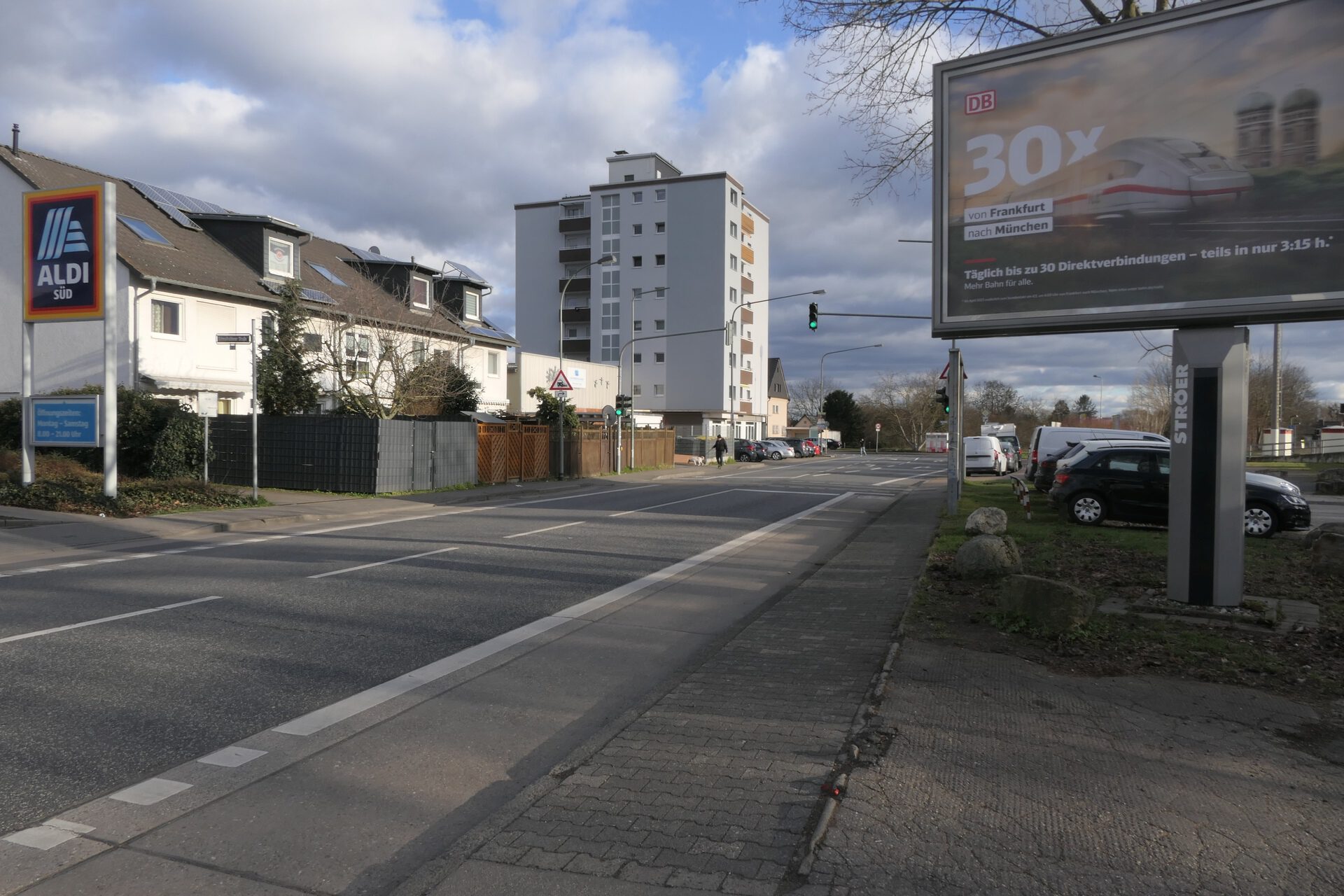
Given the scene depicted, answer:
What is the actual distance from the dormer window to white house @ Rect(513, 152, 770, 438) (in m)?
31.6

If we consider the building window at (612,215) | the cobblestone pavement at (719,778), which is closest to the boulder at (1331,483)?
the cobblestone pavement at (719,778)

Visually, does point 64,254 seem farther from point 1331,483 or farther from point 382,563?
point 1331,483

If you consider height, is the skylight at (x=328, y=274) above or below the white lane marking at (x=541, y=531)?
above

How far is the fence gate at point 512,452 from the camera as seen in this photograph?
28188mm

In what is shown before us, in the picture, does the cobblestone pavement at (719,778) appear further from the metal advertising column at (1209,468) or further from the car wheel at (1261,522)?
the car wheel at (1261,522)

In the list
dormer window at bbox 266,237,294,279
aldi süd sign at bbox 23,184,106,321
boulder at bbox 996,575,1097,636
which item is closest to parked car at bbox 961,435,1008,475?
dormer window at bbox 266,237,294,279

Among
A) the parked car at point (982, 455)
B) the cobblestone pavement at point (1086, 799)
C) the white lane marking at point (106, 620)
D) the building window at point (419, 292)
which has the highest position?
the building window at point (419, 292)

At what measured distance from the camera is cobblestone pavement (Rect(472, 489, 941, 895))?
3.56m

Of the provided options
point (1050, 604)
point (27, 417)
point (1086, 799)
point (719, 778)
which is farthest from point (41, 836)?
point (27, 417)

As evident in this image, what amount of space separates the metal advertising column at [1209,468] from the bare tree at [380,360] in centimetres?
2024

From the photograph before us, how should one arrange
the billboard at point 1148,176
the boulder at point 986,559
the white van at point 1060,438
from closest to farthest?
the billboard at point 1148,176
the boulder at point 986,559
the white van at point 1060,438

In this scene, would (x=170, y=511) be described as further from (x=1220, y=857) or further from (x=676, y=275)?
(x=676, y=275)

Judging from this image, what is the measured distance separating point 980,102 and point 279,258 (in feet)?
97.6

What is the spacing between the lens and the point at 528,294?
2899 inches
